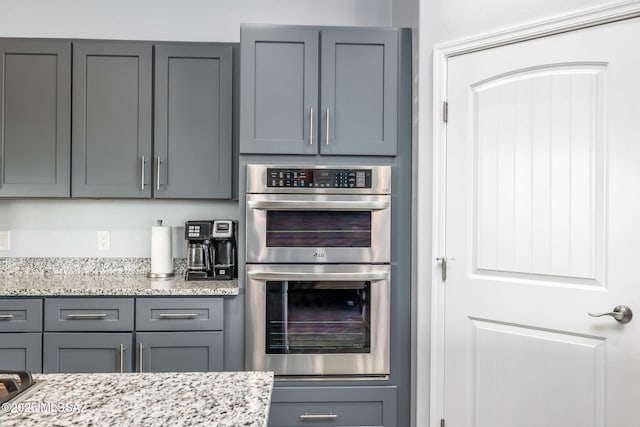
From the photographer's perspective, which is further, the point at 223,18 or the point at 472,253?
the point at 223,18

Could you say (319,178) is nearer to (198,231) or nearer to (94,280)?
(198,231)

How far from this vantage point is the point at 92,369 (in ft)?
6.98

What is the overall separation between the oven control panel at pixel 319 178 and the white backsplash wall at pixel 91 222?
659mm

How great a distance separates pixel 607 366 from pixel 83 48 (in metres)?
2.88

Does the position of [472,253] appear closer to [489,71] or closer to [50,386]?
[489,71]

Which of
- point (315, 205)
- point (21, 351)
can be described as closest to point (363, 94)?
point (315, 205)

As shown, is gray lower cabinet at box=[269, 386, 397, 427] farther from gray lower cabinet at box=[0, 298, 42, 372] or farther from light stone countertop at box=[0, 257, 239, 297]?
gray lower cabinet at box=[0, 298, 42, 372]

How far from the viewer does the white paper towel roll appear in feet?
8.23

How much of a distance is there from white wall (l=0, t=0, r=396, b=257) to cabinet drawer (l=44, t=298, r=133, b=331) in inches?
25.3

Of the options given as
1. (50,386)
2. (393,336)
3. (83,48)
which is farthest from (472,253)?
(83,48)

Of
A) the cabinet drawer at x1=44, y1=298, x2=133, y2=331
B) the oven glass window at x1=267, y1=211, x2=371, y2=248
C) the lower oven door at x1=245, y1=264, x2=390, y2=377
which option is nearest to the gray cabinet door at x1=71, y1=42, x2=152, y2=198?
the cabinet drawer at x1=44, y1=298, x2=133, y2=331

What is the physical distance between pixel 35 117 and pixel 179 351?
1501mm

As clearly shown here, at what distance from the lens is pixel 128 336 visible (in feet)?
7.00

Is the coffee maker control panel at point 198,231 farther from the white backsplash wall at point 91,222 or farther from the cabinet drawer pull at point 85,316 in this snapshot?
the cabinet drawer pull at point 85,316
